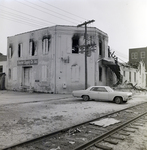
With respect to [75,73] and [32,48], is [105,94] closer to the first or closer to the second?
[75,73]

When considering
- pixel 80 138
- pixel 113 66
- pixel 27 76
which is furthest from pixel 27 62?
pixel 80 138

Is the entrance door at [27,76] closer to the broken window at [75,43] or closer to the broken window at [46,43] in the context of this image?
the broken window at [46,43]

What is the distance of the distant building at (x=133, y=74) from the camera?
33.0m

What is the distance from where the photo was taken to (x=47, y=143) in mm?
5031

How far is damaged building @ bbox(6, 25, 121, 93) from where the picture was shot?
23281 millimetres

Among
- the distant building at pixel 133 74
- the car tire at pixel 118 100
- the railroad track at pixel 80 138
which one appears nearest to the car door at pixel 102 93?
the car tire at pixel 118 100

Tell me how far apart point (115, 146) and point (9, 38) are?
28.4 metres

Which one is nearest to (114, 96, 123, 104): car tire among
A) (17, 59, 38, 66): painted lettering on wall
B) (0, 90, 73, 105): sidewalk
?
(0, 90, 73, 105): sidewalk

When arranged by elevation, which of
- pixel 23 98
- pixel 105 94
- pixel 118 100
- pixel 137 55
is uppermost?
pixel 137 55

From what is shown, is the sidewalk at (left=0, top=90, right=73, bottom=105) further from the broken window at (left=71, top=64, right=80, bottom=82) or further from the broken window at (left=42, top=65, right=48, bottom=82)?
the broken window at (left=42, top=65, right=48, bottom=82)

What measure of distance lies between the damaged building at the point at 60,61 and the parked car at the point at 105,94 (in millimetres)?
7610

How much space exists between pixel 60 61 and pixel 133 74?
19.9m

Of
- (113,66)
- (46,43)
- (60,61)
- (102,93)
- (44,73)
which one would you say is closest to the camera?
(102,93)

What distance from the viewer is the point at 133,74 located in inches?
1462
